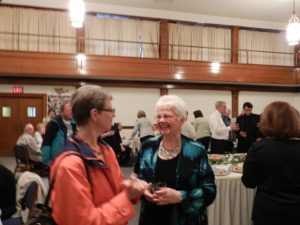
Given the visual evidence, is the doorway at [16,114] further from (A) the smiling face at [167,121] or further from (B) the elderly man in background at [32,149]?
(A) the smiling face at [167,121]

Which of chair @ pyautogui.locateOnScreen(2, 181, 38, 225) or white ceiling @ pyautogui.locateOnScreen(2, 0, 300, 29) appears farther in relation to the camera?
white ceiling @ pyautogui.locateOnScreen(2, 0, 300, 29)

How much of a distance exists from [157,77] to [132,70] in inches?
32.7

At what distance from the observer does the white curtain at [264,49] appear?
11.9 meters

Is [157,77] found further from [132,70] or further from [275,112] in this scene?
[275,112]

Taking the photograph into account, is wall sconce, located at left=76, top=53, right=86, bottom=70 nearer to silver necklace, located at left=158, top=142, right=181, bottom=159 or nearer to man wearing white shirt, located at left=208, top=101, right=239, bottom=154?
man wearing white shirt, located at left=208, top=101, right=239, bottom=154

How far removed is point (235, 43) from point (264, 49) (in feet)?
4.38

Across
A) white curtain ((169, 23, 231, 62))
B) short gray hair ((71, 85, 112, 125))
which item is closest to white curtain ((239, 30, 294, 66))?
white curtain ((169, 23, 231, 62))

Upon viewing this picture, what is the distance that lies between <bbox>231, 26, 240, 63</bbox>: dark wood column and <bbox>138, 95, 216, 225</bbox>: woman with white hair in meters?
10.3

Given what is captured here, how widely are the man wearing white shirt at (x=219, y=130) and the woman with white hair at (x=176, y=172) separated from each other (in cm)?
392

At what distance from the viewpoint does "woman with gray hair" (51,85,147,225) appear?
47.2 inches

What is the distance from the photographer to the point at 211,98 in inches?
465

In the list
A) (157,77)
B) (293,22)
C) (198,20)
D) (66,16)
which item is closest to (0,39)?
(66,16)

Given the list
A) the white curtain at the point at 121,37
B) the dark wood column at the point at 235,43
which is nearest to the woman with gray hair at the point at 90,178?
the white curtain at the point at 121,37

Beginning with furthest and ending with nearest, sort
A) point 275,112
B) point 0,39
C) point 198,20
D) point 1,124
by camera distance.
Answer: point 198,20 → point 1,124 → point 0,39 → point 275,112
